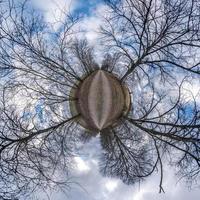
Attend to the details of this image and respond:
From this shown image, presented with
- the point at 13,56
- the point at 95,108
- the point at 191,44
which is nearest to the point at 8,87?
the point at 13,56

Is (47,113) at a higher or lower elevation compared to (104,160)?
higher

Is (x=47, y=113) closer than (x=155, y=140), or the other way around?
(x=155, y=140)

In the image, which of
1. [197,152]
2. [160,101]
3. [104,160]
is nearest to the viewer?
[197,152]

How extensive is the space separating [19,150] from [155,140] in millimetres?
4830

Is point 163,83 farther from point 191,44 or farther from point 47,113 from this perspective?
point 47,113

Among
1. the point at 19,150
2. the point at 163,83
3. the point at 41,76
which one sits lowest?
the point at 19,150

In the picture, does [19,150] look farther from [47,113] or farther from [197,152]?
[197,152]

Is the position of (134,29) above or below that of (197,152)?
above

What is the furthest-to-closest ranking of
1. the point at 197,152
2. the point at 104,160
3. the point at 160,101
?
1. the point at 104,160
2. the point at 160,101
3. the point at 197,152

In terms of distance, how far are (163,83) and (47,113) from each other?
450 cm

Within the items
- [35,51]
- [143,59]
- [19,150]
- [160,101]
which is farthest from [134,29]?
[19,150]

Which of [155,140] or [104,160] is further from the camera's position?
[104,160]

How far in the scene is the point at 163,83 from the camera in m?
20.0

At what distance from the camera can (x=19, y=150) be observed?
1912 centimetres
